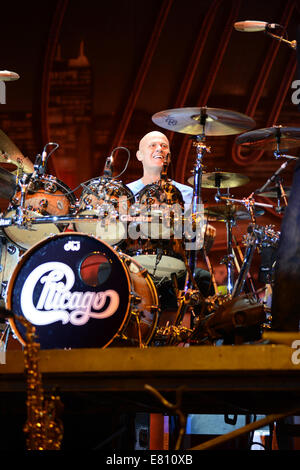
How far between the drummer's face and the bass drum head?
2.16m

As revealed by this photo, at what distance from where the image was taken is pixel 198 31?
19.3ft

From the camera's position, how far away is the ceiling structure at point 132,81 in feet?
19.3

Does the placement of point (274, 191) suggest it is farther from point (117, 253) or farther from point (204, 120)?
point (117, 253)

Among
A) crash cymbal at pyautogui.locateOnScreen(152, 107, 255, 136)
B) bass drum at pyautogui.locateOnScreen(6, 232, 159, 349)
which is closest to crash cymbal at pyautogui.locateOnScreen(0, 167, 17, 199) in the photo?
bass drum at pyautogui.locateOnScreen(6, 232, 159, 349)

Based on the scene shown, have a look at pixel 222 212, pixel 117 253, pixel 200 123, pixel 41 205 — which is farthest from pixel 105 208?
pixel 222 212

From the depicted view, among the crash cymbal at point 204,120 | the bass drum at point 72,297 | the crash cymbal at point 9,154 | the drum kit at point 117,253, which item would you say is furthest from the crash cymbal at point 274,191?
the bass drum at point 72,297

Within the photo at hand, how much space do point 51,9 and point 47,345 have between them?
4.18m

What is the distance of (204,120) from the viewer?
4586 mm

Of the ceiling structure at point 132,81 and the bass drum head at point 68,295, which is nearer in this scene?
the bass drum head at point 68,295

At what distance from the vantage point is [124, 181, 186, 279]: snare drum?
375 centimetres

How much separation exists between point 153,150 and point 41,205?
1.53 metres

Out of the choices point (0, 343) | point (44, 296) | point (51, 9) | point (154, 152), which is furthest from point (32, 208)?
point (51, 9)

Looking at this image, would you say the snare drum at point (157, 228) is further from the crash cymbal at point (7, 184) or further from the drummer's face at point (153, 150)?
the drummer's face at point (153, 150)

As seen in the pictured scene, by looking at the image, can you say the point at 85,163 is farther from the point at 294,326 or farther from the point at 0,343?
the point at 294,326
